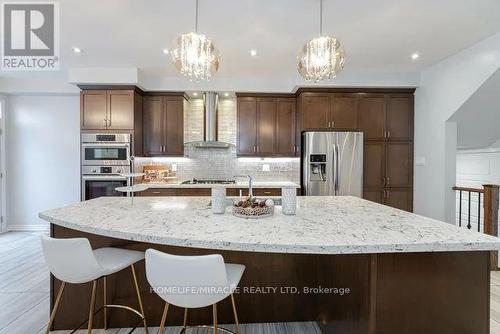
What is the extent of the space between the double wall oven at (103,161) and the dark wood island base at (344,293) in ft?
6.93

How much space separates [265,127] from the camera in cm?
427

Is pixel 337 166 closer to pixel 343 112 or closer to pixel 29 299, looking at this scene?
pixel 343 112

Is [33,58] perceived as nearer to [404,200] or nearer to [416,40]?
[416,40]

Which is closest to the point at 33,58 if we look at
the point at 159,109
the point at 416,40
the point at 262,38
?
the point at 159,109

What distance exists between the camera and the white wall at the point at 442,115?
305 centimetres

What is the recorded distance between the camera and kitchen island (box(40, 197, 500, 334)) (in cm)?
114

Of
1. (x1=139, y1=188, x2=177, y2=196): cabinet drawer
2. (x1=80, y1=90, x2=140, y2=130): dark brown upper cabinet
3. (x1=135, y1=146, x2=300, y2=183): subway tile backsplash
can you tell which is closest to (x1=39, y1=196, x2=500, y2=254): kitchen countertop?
(x1=139, y1=188, x2=177, y2=196): cabinet drawer

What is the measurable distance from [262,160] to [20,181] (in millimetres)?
4317

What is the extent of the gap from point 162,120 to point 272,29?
91.3 inches

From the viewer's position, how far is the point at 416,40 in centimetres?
302

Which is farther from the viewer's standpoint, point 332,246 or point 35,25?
point 35,25

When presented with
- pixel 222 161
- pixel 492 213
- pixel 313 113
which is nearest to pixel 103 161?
pixel 222 161

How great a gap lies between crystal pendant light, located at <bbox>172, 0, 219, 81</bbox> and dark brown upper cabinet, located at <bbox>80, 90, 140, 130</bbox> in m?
2.10

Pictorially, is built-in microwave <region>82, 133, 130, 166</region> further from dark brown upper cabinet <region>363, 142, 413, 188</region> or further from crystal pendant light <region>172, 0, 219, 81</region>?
dark brown upper cabinet <region>363, 142, 413, 188</region>
